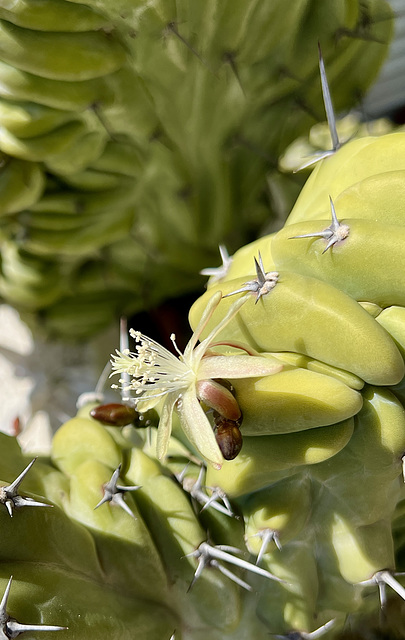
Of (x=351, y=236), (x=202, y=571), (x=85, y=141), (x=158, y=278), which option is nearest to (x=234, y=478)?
(x=202, y=571)

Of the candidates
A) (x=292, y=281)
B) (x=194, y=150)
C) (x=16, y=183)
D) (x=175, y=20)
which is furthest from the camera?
(x=194, y=150)

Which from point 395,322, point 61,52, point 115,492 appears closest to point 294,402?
point 395,322

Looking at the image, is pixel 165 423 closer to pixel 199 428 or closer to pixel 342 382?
pixel 199 428

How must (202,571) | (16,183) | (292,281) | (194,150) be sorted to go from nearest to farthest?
(292,281) < (202,571) < (16,183) < (194,150)

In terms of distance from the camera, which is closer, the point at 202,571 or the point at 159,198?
the point at 202,571

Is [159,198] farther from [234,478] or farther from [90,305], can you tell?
[234,478]

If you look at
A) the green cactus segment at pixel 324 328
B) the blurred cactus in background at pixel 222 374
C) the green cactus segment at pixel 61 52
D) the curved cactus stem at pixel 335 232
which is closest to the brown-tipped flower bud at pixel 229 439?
the blurred cactus in background at pixel 222 374

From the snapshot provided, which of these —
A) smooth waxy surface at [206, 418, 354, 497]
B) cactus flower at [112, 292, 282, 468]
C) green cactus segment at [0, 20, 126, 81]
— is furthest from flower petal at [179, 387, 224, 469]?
green cactus segment at [0, 20, 126, 81]
